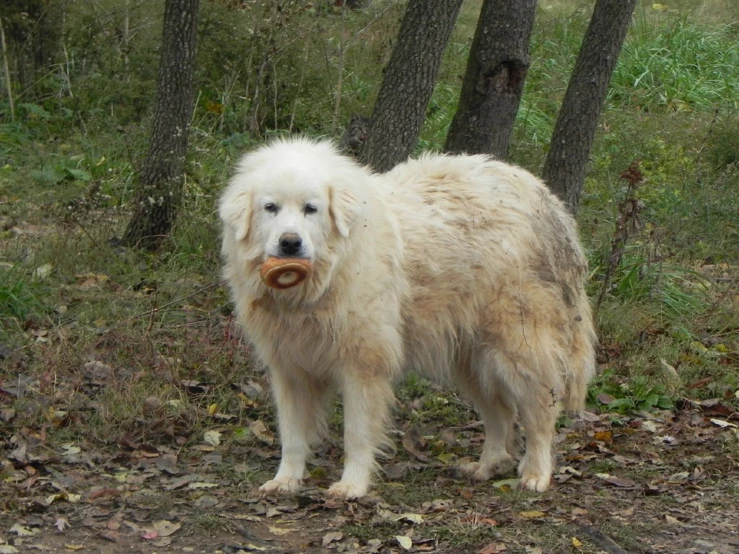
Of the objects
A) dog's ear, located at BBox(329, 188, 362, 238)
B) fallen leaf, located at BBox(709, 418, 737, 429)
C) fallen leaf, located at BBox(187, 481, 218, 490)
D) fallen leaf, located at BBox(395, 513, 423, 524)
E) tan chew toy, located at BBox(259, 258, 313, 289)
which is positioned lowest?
fallen leaf, located at BBox(187, 481, 218, 490)

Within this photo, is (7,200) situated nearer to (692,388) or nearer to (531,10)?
(531,10)

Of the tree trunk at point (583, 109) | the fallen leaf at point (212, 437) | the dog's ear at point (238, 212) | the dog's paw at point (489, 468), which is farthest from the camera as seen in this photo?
the tree trunk at point (583, 109)

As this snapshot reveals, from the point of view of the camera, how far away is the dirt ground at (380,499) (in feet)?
16.6

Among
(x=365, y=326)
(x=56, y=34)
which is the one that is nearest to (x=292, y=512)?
(x=365, y=326)

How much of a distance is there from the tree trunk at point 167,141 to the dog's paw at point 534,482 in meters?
3.92

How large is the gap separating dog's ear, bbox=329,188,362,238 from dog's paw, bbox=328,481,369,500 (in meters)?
1.38

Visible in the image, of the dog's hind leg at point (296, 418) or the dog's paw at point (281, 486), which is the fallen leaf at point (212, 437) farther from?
the dog's paw at point (281, 486)

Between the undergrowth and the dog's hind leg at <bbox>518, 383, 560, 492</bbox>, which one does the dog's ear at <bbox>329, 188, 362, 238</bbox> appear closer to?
the dog's hind leg at <bbox>518, 383, 560, 492</bbox>

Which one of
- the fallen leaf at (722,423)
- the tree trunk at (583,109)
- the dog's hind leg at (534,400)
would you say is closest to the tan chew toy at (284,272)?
the dog's hind leg at (534,400)

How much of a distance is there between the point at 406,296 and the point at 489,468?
4.05 feet

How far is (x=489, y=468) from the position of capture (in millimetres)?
6371

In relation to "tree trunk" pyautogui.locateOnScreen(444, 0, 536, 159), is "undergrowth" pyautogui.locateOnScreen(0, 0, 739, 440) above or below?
below

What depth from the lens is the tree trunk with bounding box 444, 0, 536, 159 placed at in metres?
8.18

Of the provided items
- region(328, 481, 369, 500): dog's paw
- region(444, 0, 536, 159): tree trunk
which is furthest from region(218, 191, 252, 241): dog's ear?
region(444, 0, 536, 159): tree trunk
